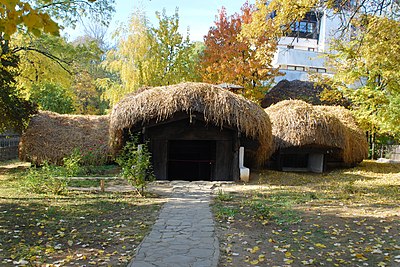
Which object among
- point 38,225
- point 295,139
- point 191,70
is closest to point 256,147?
point 295,139

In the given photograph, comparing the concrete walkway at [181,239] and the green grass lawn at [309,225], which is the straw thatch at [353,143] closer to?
the green grass lawn at [309,225]

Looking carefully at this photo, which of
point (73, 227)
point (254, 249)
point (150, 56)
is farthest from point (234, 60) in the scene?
point (254, 249)

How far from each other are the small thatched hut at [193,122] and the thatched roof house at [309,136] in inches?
59.7

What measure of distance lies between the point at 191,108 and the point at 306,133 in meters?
5.00

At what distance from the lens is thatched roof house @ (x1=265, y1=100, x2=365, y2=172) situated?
518 inches

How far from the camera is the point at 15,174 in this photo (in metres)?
12.3

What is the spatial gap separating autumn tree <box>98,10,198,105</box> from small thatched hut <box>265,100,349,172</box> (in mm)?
7874

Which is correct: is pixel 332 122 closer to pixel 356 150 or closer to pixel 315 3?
pixel 356 150

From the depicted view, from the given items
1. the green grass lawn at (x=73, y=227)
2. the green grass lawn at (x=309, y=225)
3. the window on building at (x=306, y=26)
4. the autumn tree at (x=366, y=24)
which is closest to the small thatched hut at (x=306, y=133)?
the autumn tree at (x=366, y=24)

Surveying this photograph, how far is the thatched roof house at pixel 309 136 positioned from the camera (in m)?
13.1

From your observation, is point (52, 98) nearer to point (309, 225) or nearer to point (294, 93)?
point (294, 93)

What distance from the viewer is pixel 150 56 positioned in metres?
20.8

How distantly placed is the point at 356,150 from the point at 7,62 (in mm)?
13872

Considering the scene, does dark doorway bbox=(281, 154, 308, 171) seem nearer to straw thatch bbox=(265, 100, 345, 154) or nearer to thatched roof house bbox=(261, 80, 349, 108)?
straw thatch bbox=(265, 100, 345, 154)
